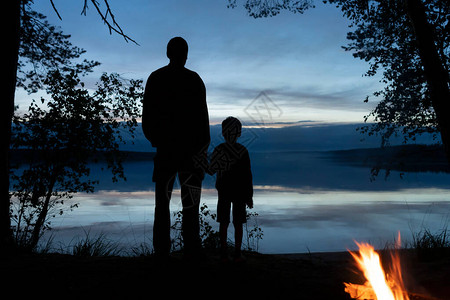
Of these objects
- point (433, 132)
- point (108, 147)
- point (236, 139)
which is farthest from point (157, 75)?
point (433, 132)

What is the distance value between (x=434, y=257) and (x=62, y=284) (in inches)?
212

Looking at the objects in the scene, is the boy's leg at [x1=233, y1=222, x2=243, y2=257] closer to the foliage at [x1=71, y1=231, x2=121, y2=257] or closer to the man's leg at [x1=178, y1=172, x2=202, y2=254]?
the man's leg at [x1=178, y1=172, x2=202, y2=254]


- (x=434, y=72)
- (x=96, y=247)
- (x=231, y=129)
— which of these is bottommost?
(x=96, y=247)

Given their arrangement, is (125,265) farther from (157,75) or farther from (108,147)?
(108,147)

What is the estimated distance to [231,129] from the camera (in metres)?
4.57

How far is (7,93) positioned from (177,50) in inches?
124

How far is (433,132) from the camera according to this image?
29.5 feet

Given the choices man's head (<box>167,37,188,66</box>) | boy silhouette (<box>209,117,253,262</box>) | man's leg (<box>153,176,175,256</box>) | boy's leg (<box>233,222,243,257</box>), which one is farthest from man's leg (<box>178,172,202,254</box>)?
man's head (<box>167,37,188,66</box>)

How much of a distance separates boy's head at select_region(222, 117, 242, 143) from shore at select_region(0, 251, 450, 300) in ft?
5.53

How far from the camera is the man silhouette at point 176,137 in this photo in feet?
13.5

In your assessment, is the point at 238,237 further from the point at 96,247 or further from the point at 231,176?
the point at 96,247

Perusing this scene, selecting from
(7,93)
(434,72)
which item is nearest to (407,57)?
(434,72)

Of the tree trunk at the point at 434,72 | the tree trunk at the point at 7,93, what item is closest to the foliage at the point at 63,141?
the tree trunk at the point at 7,93

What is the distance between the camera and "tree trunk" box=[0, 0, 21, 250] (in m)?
5.32
